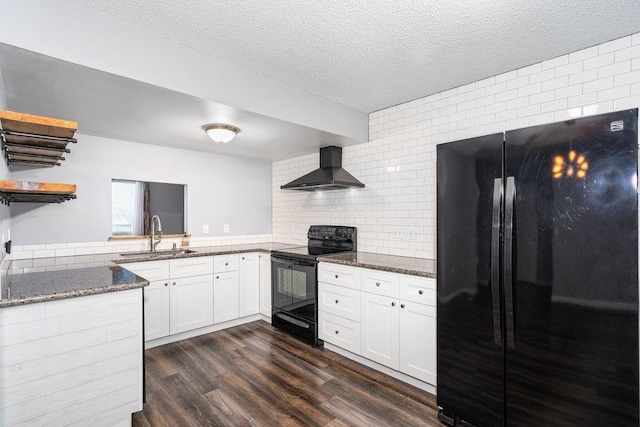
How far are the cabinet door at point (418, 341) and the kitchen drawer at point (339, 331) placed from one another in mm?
478

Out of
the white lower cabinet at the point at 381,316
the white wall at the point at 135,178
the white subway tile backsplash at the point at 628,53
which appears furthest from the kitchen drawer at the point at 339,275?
the white subway tile backsplash at the point at 628,53

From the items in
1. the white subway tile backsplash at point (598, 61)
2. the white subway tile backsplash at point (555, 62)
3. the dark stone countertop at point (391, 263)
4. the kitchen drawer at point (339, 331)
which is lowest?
the kitchen drawer at point (339, 331)

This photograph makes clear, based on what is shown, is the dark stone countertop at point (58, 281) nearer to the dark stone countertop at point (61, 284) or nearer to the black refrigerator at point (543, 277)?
the dark stone countertop at point (61, 284)

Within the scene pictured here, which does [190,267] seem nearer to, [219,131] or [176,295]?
[176,295]

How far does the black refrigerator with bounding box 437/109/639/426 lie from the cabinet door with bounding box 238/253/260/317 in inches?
97.2

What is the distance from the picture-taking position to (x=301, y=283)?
11.0 ft

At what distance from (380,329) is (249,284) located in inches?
73.1

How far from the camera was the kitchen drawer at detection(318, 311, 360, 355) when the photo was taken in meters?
2.83

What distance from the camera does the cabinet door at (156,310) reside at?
3.07m

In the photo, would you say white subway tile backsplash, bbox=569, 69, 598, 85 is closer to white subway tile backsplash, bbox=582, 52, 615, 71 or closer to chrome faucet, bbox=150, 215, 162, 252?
white subway tile backsplash, bbox=582, 52, 615, 71

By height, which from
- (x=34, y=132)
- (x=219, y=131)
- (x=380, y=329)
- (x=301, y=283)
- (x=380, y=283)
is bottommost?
(x=380, y=329)

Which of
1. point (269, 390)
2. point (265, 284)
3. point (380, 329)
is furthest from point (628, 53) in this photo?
point (265, 284)

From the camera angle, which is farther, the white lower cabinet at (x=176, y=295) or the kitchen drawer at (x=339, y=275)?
the white lower cabinet at (x=176, y=295)

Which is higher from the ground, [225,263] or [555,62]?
[555,62]
